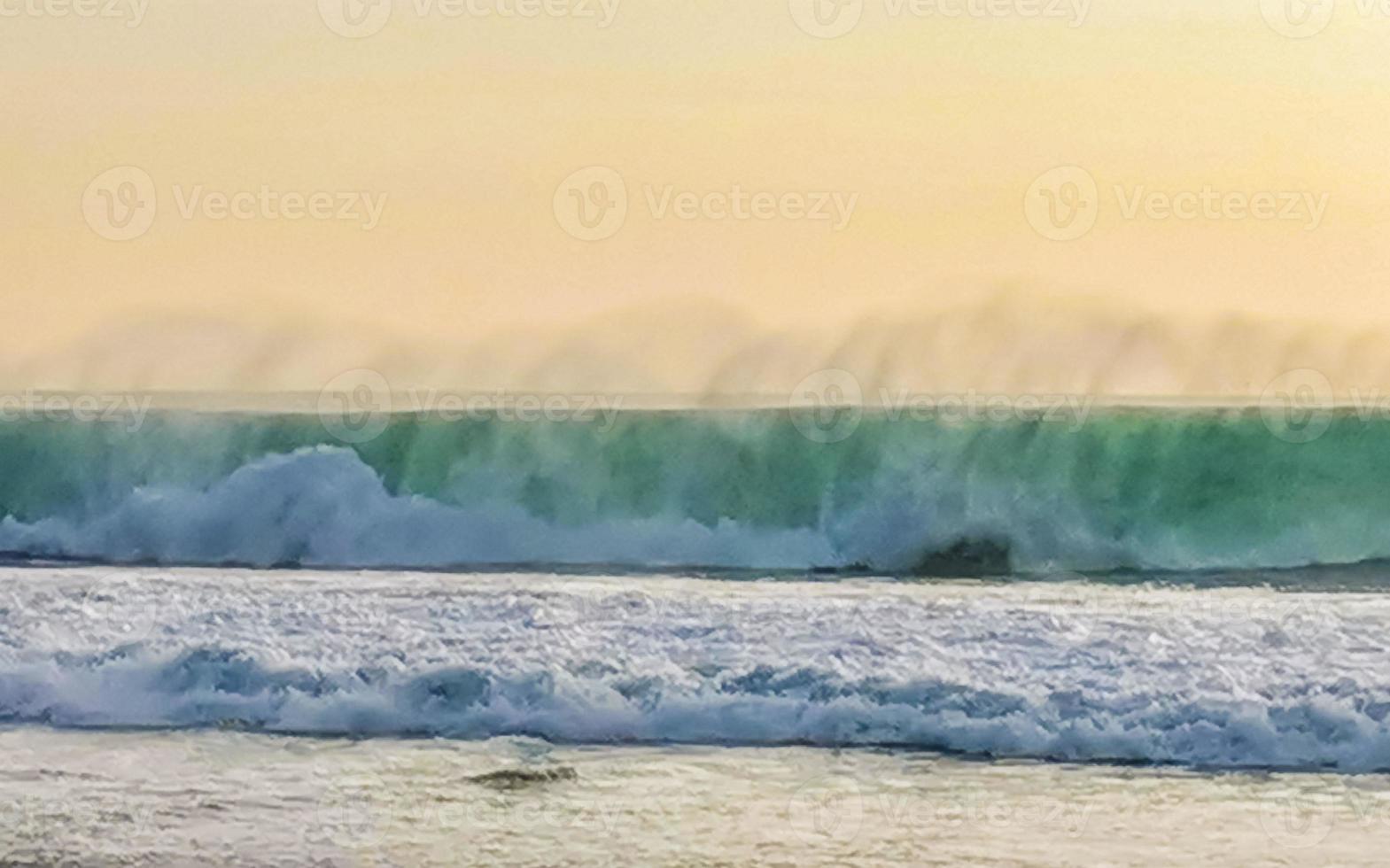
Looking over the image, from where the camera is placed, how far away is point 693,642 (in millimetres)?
2854

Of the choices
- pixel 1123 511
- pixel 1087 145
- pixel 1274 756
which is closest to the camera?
pixel 1274 756

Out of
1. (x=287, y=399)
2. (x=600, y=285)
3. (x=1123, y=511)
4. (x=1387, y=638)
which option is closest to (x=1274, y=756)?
(x=1387, y=638)

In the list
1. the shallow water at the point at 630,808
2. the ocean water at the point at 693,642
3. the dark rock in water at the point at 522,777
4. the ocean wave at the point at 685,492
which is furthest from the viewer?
the ocean wave at the point at 685,492

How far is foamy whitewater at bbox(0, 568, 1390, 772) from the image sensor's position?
8.45ft

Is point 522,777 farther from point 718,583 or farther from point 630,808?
point 718,583

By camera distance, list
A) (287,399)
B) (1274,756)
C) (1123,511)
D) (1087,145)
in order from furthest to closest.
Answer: (1123,511) < (287,399) < (1087,145) < (1274,756)

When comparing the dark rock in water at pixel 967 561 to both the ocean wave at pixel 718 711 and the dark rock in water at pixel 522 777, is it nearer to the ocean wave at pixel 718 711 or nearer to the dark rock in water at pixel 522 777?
the ocean wave at pixel 718 711

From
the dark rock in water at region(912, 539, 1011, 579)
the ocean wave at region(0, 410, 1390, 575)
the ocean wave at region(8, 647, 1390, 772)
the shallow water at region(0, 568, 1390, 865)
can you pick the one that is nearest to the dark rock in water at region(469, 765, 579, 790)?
the shallow water at region(0, 568, 1390, 865)

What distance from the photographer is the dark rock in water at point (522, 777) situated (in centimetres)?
238

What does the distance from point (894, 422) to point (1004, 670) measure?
55cm

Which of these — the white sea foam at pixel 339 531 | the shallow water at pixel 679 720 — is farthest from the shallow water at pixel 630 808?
the white sea foam at pixel 339 531

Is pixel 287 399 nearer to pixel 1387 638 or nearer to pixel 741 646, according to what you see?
pixel 741 646

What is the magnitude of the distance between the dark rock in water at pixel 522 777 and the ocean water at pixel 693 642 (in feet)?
0.05

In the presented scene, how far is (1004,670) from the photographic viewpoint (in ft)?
8.92
